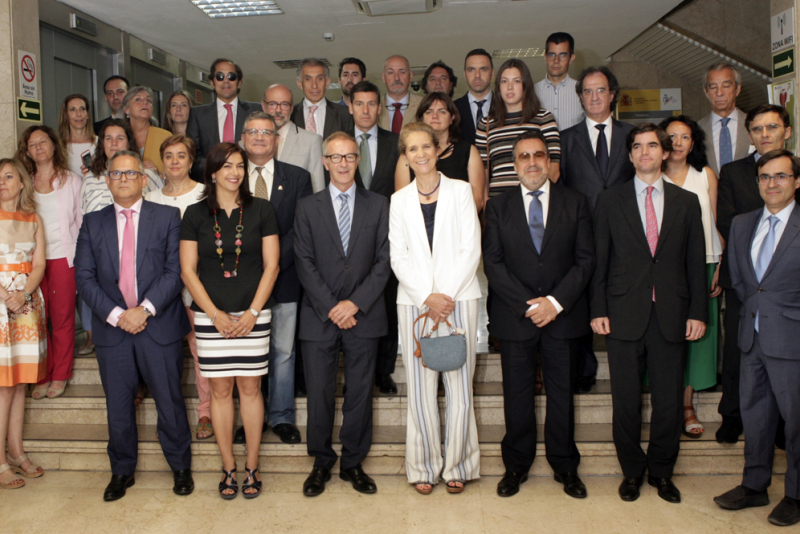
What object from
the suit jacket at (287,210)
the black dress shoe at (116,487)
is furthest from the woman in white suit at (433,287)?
the black dress shoe at (116,487)

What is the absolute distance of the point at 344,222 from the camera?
3438mm

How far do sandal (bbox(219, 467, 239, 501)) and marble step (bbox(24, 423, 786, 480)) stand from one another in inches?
10.8

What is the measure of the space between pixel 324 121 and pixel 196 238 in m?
1.56

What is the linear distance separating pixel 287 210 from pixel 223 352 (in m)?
0.95

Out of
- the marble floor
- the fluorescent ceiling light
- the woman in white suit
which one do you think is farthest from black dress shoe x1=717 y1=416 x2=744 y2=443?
the fluorescent ceiling light

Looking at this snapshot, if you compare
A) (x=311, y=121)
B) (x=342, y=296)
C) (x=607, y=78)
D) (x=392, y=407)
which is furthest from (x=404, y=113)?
(x=392, y=407)

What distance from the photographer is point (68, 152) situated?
448 centimetres

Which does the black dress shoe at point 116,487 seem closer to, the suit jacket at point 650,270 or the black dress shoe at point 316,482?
the black dress shoe at point 316,482

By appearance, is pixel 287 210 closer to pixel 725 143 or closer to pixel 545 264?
pixel 545 264

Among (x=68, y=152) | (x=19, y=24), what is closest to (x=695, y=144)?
(x=68, y=152)

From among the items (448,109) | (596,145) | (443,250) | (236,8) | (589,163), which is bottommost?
(443,250)

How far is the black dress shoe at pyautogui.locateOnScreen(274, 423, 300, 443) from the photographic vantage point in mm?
3705

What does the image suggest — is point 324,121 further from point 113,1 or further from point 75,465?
point 113,1

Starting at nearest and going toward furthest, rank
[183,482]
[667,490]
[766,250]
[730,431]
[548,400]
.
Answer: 1. [766,250]
2. [667,490]
3. [548,400]
4. [183,482]
5. [730,431]
